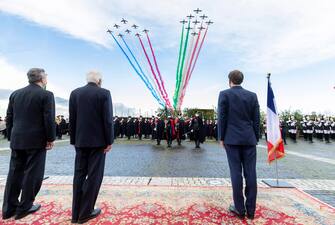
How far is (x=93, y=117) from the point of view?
357cm

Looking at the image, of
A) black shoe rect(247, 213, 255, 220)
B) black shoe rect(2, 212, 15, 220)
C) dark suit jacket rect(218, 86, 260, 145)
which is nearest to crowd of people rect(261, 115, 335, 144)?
dark suit jacket rect(218, 86, 260, 145)

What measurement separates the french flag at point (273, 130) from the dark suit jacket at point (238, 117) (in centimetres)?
143

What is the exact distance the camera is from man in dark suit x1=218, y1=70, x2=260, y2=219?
3.73 m

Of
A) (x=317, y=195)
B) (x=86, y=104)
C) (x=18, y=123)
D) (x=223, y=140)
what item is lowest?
(x=317, y=195)

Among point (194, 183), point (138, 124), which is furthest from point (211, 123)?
point (194, 183)

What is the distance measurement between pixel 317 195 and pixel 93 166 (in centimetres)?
392

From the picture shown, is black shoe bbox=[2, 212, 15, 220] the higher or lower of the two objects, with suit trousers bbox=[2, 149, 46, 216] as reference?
lower

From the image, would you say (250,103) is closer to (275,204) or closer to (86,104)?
(275,204)

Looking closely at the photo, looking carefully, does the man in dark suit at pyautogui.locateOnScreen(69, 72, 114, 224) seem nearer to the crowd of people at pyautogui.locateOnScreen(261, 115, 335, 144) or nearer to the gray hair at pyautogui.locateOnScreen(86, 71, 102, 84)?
the gray hair at pyautogui.locateOnScreen(86, 71, 102, 84)

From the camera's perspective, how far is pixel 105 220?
11.1 feet

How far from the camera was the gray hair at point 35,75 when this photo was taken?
380 cm

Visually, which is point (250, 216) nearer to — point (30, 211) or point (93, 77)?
point (93, 77)

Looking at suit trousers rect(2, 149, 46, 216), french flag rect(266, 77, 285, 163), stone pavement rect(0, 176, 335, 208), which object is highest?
french flag rect(266, 77, 285, 163)

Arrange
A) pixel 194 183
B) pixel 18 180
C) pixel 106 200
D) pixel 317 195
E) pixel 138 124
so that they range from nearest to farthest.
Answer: pixel 18 180, pixel 106 200, pixel 317 195, pixel 194 183, pixel 138 124
